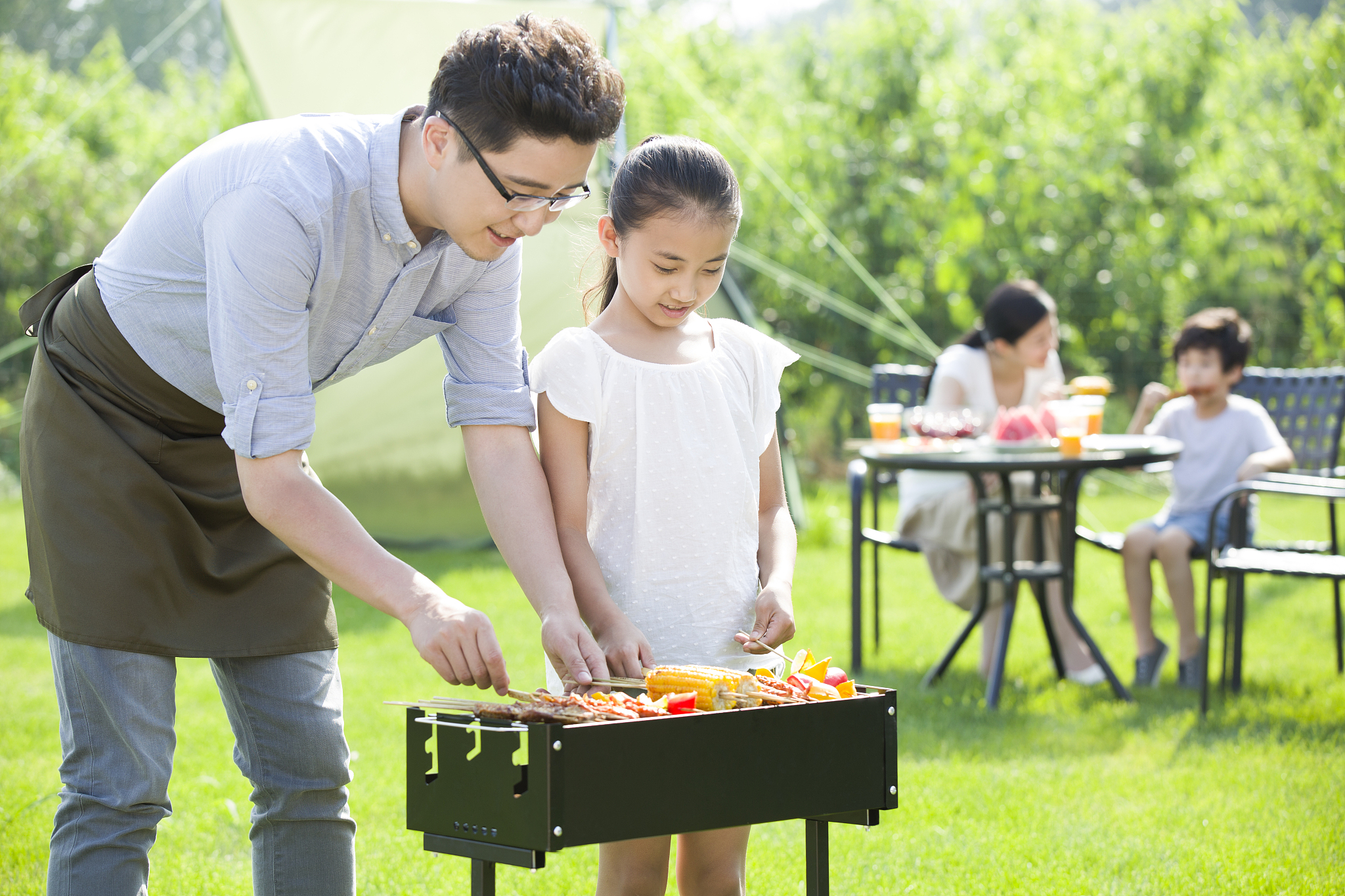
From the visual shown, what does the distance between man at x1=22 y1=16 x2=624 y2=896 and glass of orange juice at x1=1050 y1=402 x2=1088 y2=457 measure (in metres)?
2.43

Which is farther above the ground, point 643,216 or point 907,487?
point 643,216

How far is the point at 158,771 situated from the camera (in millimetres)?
1780

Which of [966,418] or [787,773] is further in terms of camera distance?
[966,418]

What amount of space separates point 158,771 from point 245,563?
33 cm

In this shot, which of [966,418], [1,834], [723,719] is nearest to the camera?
[723,719]

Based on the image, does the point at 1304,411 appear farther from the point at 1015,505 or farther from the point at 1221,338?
the point at 1015,505

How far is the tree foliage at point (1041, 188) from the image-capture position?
945cm

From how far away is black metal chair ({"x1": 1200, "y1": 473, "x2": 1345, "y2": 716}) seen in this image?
3.85m

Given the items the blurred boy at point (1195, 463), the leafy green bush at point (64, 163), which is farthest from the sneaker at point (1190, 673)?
the leafy green bush at point (64, 163)

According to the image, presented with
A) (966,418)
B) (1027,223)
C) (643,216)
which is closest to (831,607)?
(966,418)

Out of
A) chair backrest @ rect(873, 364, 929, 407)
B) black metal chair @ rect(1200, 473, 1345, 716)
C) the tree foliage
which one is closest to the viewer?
black metal chair @ rect(1200, 473, 1345, 716)

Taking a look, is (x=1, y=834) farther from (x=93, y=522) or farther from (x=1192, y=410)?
(x=1192, y=410)

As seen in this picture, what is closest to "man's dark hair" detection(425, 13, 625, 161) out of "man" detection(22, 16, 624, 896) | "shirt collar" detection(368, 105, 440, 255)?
"man" detection(22, 16, 624, 896)

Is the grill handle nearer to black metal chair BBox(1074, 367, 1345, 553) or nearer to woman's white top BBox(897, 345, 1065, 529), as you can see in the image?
woman's white top BBox(897, 345, 1065, 529)
